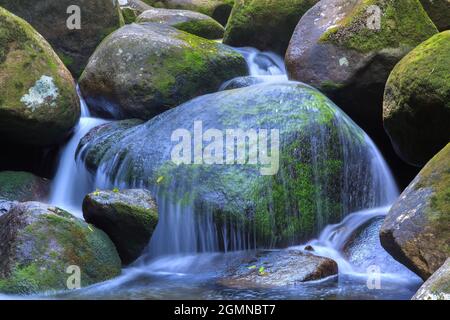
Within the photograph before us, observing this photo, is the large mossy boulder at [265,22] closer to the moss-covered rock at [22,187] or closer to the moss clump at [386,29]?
the moss clump at [386,29]

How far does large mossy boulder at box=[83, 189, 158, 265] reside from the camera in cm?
617

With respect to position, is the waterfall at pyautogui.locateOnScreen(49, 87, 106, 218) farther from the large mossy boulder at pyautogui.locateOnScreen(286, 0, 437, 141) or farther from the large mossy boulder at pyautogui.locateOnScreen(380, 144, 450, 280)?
the large mossy boulder at pyautogui.locateOnScreen(380, 144, 450, 280)

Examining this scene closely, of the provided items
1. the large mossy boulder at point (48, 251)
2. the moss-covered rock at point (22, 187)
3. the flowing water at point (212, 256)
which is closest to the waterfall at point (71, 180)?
the flowing water at point (212, 256)

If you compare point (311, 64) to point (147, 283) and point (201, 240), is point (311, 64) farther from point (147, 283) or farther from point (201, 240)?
point (147, 283)

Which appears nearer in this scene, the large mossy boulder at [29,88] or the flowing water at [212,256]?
the flowing water at [212,256]

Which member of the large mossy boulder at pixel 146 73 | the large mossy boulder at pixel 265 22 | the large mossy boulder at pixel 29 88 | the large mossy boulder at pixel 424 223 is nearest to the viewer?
the large mossy boulder at pixel 424 223

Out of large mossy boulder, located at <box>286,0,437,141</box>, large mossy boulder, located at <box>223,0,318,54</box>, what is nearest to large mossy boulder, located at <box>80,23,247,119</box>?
large mossy boulder, located at <box>286,0,437,141</box>

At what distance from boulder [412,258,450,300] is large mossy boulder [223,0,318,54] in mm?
7504

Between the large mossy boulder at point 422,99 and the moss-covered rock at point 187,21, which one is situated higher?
the moss-covered rock at point 187,21

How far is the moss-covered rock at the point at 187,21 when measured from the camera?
12.4 metres

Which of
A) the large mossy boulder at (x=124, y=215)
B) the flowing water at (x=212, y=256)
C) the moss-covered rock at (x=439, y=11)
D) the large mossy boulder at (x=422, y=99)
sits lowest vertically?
the flowing water at (x=212, y=256)

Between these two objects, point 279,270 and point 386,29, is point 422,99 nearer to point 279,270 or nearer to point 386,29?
point 386,29

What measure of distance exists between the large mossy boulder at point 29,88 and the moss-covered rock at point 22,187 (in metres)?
0.47

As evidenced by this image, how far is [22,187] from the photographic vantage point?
316 inches
